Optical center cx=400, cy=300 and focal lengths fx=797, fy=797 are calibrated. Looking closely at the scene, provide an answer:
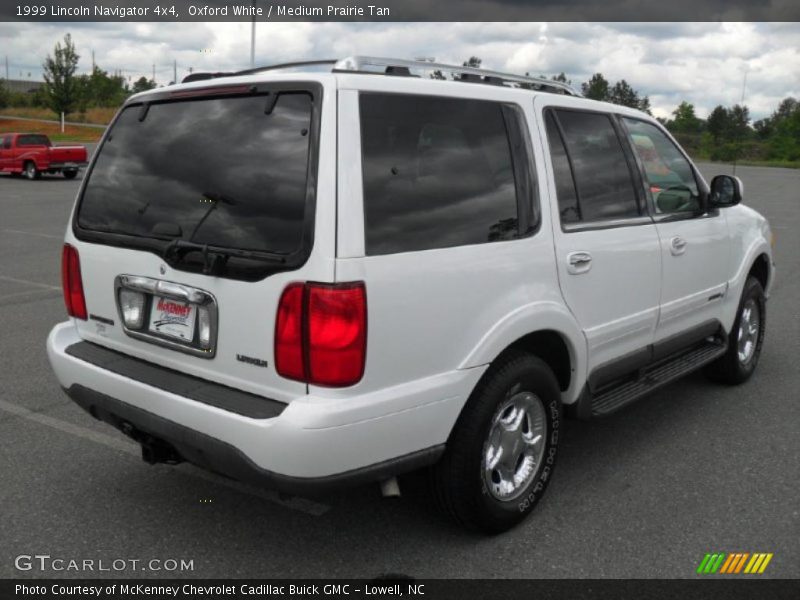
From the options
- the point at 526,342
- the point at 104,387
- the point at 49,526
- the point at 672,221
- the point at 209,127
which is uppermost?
the point at 209,127

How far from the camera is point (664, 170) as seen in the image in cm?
455

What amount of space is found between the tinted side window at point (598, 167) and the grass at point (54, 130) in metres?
45.8

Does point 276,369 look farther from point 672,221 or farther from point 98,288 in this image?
point 672,221

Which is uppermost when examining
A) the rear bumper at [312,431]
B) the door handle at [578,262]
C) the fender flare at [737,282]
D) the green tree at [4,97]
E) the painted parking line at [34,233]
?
the green tree at [4,97]

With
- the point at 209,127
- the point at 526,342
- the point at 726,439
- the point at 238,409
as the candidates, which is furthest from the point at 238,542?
the point at 726,439

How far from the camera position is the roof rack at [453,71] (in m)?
3.03

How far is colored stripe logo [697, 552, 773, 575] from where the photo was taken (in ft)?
10.2

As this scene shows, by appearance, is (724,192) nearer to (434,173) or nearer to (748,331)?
(748,331)

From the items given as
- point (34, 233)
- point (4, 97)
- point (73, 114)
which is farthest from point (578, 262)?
point (4, 97)

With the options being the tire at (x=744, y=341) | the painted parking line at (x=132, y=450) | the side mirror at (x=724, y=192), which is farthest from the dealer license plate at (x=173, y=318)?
the tire at (x=744, y=341)

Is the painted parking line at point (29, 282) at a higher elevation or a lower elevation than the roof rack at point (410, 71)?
lower

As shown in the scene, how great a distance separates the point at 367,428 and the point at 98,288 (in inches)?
57.0

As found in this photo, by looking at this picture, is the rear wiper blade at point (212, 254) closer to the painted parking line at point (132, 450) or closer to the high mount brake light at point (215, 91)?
the high mount brake light at point (215, 91)

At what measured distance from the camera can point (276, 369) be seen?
2.76 metres
